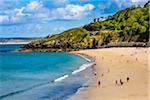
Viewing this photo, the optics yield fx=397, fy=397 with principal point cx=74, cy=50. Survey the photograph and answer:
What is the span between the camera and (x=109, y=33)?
376 ft

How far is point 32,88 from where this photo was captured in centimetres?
A: 3403

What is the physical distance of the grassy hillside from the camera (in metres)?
109

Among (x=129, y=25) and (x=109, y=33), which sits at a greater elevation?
(x=129, y=25)

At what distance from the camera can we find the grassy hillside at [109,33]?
109m

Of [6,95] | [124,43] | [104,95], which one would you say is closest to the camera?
[104,95]

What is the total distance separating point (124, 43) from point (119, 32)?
500 inches

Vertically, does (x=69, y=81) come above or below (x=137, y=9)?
below

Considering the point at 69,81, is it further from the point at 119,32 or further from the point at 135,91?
the point at 119,32

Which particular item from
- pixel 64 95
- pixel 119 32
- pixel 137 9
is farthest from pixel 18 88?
pixel 137 9

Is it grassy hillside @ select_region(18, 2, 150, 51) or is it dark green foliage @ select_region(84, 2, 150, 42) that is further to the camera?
grassy hillside @ select_region(18, 2, 150, 51)

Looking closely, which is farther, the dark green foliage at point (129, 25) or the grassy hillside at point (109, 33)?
the grassy hillside at point (109, 33)

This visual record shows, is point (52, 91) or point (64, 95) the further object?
point (52, 91)

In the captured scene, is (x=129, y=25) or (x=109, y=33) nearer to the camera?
(x=109, y=33)

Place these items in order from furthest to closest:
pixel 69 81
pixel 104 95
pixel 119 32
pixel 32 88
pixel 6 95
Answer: pixel 119 32
pixel 69 81
pixel 32 88
pixel 6 95
pixel 104 95
